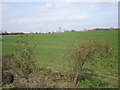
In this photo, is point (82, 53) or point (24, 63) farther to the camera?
point (24, 63)

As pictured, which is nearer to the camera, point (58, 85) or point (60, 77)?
point (58, 85)

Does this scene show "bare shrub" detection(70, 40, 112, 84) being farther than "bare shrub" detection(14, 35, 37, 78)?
No

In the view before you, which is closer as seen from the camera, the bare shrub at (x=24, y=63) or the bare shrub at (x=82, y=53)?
the bare shrub at (x=82, y=53)

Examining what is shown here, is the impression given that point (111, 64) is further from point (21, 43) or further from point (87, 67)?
point (21, 43)

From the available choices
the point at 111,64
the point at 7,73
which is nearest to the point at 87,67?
the point at 111,64

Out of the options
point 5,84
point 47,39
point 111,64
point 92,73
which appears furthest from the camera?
point 47,39

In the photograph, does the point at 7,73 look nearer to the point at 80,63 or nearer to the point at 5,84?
the point at 5,84

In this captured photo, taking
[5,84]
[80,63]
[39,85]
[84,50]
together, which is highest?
[84,50]

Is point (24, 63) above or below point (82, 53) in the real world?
below

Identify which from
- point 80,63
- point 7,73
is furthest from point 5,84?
point 80,63

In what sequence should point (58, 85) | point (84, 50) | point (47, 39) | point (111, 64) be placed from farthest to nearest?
point (47, 39), point (111, 64), point (84, 50), point (58, 85)

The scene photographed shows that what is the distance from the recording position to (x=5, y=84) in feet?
14.8

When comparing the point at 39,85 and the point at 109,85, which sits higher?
the point at 39,85

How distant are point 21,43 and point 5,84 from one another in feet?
5.35
